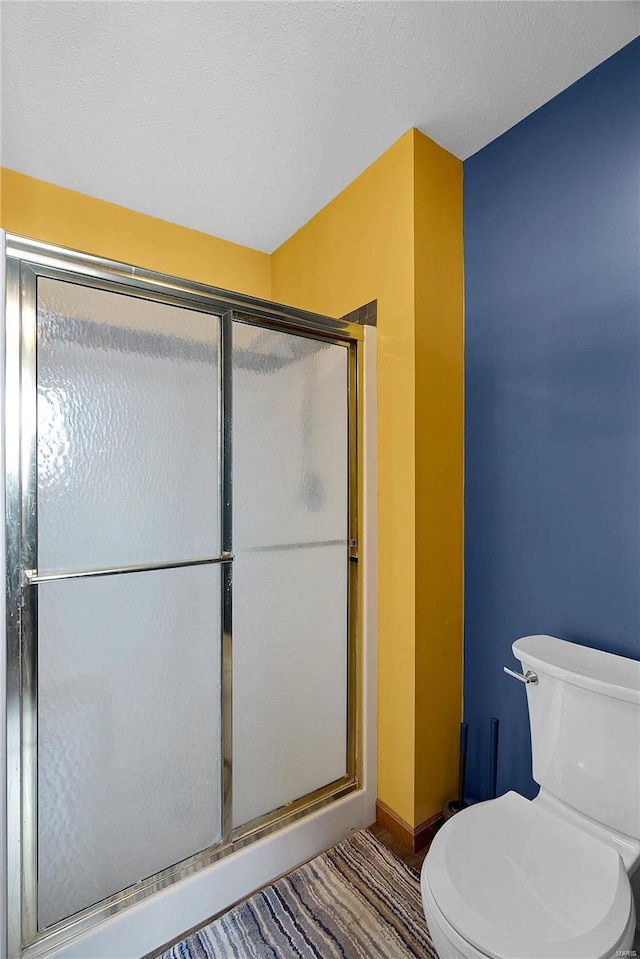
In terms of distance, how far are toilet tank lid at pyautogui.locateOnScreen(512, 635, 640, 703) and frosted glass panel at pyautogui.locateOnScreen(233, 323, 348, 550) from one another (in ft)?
2.48

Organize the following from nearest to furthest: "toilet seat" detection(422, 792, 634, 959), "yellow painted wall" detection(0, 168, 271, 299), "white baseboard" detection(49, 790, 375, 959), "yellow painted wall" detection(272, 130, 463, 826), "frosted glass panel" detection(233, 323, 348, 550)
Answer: "toilet seat" detection(422, 792, 634, 959) < "white baseboard" detection(49, 790, 375, 959) < "frosted glass panel" detection(233, 323, 348, 550) < "yellow painted wall" detection(272, 130, 463, 826) < "yellow painted wall" detection(0, 168, 271, 299)

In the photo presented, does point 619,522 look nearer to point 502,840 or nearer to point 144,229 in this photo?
point 502,840

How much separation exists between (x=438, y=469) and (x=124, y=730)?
4.26 feet

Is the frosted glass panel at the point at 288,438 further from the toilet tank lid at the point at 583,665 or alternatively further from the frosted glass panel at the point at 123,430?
the toilet tank lid at the point at 583,665

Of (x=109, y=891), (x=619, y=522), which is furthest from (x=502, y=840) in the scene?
(x=109, y=891)

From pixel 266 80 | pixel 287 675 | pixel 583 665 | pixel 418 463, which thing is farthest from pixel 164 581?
pixel 266 80

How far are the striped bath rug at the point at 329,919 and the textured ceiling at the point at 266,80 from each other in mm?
2531

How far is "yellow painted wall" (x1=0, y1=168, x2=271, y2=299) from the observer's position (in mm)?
1940

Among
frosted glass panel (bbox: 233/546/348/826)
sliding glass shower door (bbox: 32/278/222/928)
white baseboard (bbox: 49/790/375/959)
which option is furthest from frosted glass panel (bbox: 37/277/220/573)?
white baseboard (bbox: 49/790/375/959)

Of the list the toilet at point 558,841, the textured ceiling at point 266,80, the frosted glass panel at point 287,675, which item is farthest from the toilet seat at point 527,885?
the textured ceiling at point 266,80

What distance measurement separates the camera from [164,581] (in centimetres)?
138

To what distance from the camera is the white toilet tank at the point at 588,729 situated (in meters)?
1.14

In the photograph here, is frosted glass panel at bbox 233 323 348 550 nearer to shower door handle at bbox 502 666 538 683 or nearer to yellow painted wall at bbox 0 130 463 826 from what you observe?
yellow painted wall at bbox 0 130 463 826

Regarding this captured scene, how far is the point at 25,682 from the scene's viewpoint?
3.76 ft
